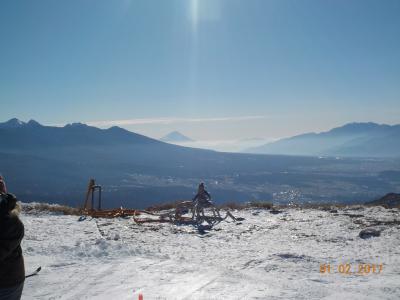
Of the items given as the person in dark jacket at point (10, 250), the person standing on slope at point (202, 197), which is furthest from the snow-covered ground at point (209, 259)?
the person in dark jacket at point (10, 250)

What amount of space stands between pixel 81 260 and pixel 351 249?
821cm

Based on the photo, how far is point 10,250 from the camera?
Answer: 4.64 meters

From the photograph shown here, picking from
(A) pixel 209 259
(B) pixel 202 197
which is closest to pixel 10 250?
(A) pixel 209 259

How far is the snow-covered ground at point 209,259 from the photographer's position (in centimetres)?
795

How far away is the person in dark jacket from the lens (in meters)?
4.52

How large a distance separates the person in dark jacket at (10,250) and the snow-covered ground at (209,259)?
3187mm

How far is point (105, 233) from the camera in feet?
47.7

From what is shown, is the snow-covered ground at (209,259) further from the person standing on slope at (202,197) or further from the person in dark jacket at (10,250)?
the person in dark jacket at (10,250)

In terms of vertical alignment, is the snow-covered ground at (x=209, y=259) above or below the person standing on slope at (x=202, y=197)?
below

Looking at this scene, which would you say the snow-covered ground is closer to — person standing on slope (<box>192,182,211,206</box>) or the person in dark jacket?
person standing on slope (<box>192,182,211,206</box>)

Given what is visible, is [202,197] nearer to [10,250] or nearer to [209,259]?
[209,259]

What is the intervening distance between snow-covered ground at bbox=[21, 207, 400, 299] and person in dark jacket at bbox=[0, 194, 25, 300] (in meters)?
3.19

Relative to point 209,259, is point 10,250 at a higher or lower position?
higher

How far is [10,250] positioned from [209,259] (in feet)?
23.6
